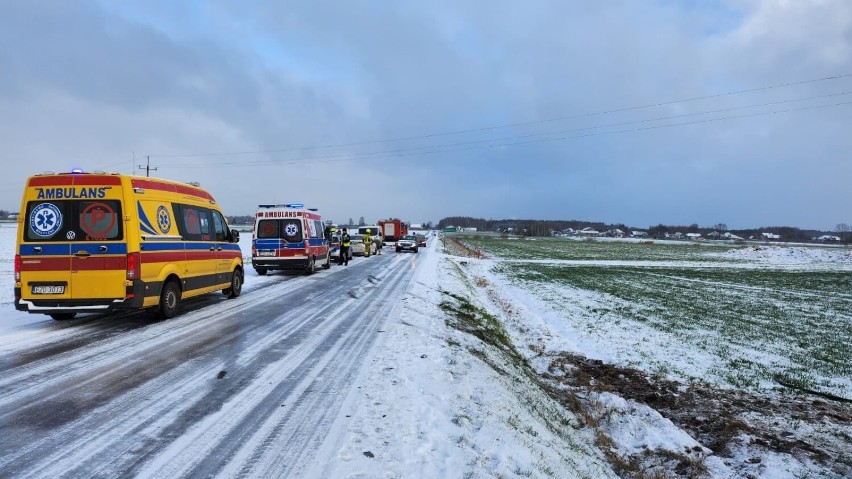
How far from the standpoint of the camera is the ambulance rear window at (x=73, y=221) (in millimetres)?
8219

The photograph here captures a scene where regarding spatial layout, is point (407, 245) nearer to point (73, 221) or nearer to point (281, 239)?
point (281, 239)

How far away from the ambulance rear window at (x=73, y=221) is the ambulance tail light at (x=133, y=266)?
15.2 inches

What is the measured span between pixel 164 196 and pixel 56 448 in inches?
263

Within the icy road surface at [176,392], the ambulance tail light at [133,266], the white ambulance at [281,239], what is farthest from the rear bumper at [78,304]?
the white ambulance at [281,239]

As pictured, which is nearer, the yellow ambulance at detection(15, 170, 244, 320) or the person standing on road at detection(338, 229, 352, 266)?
the yellow ambulance at detection(15, 170, 244, 320)

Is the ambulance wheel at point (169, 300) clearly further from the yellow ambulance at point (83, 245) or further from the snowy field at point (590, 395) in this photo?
the snowy field at point (590, 395)

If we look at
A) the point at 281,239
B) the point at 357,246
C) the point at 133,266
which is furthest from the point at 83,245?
the point at 357,246

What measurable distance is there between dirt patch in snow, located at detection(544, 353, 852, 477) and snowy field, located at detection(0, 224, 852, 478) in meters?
0.02

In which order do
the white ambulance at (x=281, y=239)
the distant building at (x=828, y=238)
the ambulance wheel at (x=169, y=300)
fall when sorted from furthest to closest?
the distant building at (x=828, y=238), the white ambulance at (x=281, y=239), the ambulance wheel at (x=169, y=300)

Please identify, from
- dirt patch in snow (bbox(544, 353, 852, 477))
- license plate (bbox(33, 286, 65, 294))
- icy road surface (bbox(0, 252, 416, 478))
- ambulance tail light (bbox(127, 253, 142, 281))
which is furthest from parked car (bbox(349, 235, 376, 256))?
dirt patch in snow (bbox(544, 353, 852, 477))

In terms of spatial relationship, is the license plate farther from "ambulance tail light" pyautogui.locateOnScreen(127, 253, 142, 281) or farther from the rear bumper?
"ambulance tail light" pyautogui.locateOnScreen(127, 253, 142, 281)

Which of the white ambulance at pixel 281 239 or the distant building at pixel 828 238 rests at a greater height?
the white ambulance at pixel 281 239

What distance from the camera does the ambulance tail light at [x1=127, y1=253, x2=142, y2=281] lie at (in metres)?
8.34

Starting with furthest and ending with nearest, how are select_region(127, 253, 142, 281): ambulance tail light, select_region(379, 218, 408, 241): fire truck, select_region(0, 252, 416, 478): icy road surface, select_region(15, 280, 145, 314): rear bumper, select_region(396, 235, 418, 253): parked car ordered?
select_region(379, 218, 408, 241): fire truck < select_region(396, 235, 418, 253): parked car < select_region(127, 253, 142, 281): ambulance tail light < select_region(15, 280, 145, 314): rear bumper < select_region(0, 252, 416, 478): icy road surface
